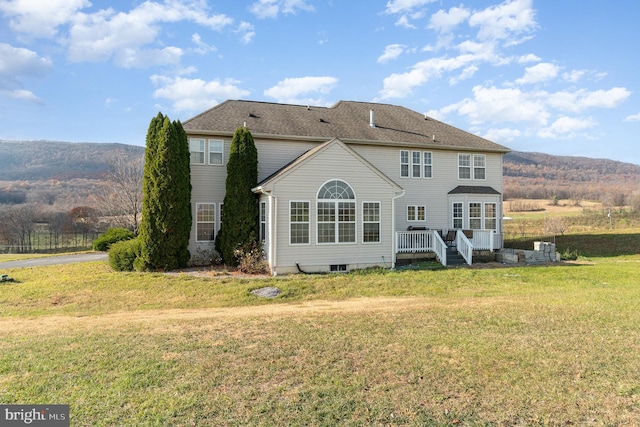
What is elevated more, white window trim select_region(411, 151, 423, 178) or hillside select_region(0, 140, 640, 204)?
hillside select_region(0, 140, 640, 204)

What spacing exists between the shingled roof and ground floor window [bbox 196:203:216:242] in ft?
11.0

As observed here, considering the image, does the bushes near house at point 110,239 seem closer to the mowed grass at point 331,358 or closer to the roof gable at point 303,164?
the mowed grass at point 331,358

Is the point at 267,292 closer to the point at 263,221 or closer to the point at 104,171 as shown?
the point at 263,221

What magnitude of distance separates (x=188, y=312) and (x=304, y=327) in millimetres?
4004

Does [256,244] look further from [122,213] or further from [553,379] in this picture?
[122,213]

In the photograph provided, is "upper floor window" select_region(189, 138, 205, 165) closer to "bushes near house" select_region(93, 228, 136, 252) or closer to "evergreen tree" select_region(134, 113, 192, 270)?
"evergreen tree" select_region(134, 113, 192, 270)

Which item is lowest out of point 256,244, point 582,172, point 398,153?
point 256,244

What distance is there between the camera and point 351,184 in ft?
51.7

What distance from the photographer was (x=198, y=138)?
681 inches

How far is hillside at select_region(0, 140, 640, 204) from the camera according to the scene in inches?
2121

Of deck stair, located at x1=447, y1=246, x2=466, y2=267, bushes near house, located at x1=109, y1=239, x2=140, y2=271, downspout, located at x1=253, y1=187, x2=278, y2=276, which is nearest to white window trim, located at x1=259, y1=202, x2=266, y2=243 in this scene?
downspout, located at x1=253, y1=187, x2=278, y2=276

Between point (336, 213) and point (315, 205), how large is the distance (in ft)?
3.13

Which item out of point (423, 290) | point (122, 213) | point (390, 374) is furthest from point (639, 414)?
point (122, 213)

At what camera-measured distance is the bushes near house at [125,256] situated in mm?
15784
